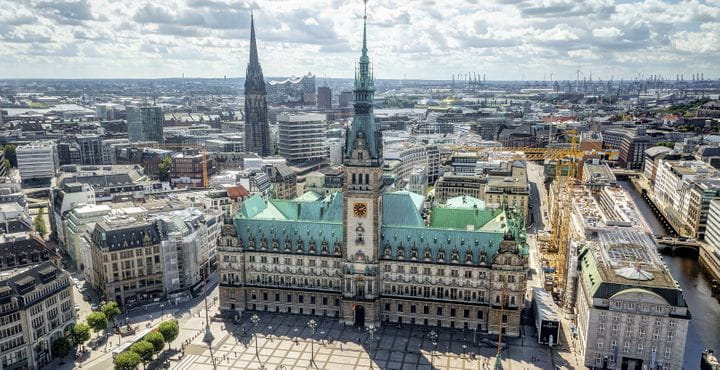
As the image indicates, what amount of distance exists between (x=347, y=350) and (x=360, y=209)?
1368 inches

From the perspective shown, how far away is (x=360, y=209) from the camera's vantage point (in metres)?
145

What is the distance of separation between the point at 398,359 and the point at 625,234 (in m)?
77.8

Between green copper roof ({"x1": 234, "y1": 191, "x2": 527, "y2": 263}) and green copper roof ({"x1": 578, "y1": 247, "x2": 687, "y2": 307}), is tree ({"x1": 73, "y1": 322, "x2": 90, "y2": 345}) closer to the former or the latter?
green copper roof ({"x1": 234, "y1": 191, "x2": 527, "y2": 263})

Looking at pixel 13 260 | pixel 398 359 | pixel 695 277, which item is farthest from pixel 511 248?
pixel 13 260

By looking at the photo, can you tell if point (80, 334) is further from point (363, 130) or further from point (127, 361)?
point (363, 130)

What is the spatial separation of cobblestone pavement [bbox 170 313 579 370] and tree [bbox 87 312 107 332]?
19.9 m

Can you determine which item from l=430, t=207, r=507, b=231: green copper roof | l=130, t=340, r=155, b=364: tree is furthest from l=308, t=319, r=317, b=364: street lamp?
l=430, t=207, r=507, b=231: green copper roof

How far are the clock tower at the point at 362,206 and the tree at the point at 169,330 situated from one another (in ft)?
140

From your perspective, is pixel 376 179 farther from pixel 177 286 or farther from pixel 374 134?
pixel 177 286

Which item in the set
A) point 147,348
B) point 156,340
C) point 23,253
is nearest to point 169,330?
point 156,340

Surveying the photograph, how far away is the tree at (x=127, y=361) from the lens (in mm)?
117750

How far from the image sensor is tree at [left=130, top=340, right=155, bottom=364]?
12181 centimetres

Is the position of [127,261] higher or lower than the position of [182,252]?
lower

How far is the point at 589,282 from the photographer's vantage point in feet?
433
